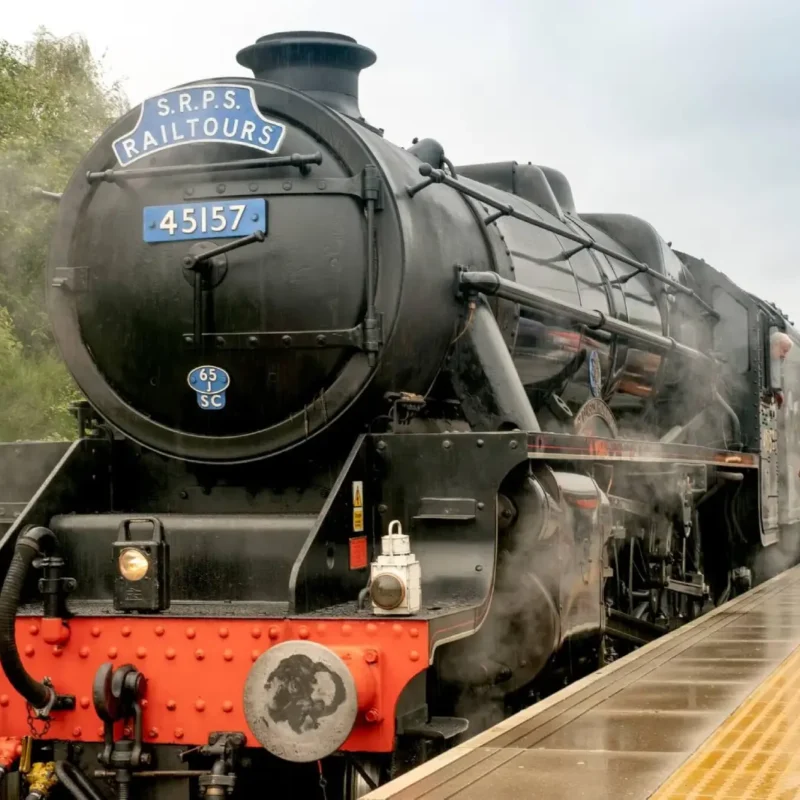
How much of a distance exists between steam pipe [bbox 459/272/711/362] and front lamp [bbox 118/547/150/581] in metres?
1.75

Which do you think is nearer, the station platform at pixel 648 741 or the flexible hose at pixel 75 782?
the station platform at pixel 648 741

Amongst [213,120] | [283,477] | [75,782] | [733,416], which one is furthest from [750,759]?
[733,416]

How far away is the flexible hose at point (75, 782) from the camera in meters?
4.21

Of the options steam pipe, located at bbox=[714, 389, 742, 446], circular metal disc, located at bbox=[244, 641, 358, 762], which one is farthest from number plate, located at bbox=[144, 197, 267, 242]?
steam pipe, located at bbox=[714, 389, 742, 446]

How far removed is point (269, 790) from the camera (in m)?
4.46

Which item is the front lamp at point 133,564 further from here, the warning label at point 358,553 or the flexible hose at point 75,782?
the warning label at point 358,553

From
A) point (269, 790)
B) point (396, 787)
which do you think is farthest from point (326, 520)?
point (396, 787)

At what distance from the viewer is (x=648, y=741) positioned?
3957 millimetres

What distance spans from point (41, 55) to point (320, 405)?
693 inches

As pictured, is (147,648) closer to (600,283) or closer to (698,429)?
(600,283)

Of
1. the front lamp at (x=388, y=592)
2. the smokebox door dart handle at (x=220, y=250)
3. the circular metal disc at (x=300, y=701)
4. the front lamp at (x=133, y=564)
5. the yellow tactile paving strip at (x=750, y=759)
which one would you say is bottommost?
the yellow tactile paving strip at (x=750, y=759)

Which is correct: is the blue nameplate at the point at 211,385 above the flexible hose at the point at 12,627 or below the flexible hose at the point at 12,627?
above

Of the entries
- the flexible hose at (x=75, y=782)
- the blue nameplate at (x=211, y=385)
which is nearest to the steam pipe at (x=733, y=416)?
the blue nameplate at (x=211, y=385)

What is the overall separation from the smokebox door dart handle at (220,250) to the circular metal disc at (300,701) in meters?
1.54
